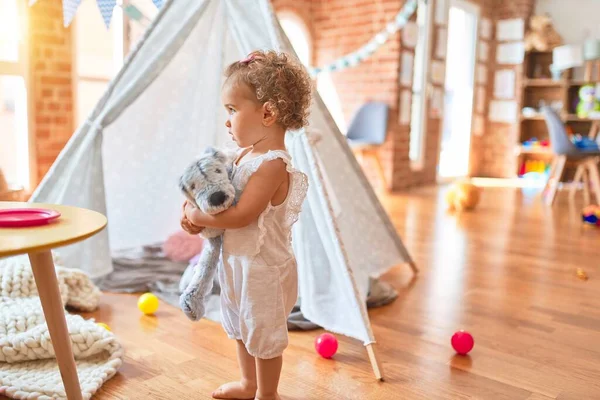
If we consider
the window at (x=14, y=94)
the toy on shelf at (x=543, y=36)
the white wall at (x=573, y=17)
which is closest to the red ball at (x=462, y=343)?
the window at (x=14, y=94)

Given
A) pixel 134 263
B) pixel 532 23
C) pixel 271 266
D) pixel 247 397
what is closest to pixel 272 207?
pixel 271 266

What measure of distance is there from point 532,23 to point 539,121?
1099mm

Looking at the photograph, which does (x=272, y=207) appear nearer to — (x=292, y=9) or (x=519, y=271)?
(x=519, y=271)

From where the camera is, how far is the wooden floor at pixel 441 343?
Result: 143 centimetres

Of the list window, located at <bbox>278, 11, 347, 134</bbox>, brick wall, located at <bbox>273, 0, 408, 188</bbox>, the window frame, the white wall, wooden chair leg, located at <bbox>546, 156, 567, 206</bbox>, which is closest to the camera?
the window frame

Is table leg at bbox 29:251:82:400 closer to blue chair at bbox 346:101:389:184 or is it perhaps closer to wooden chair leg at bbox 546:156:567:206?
blue chair at bbox 346:101:389:184

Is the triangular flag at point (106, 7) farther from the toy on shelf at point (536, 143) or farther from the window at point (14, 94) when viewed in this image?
the toy on shelf at point (536, 143)

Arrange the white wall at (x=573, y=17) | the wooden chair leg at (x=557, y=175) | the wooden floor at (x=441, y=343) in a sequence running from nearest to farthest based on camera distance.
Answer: the wooden floor at (x=441, y=343) → the wooden chair leg at (x=557, y=175) → the white wall at (x=573, y=17)

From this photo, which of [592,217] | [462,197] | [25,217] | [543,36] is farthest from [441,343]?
[543,36]

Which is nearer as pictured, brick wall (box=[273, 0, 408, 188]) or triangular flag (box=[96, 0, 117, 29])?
triangular flag (box=[96, 0, 117, 29])

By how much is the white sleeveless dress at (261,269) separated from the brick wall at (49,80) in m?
2.13

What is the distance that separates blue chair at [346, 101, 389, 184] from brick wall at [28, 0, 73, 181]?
251 centimetres

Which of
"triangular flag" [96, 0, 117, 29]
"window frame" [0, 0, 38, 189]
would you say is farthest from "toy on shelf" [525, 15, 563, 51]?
"triangular flag" [96, 0, 117, 29]

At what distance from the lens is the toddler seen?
1.15m
